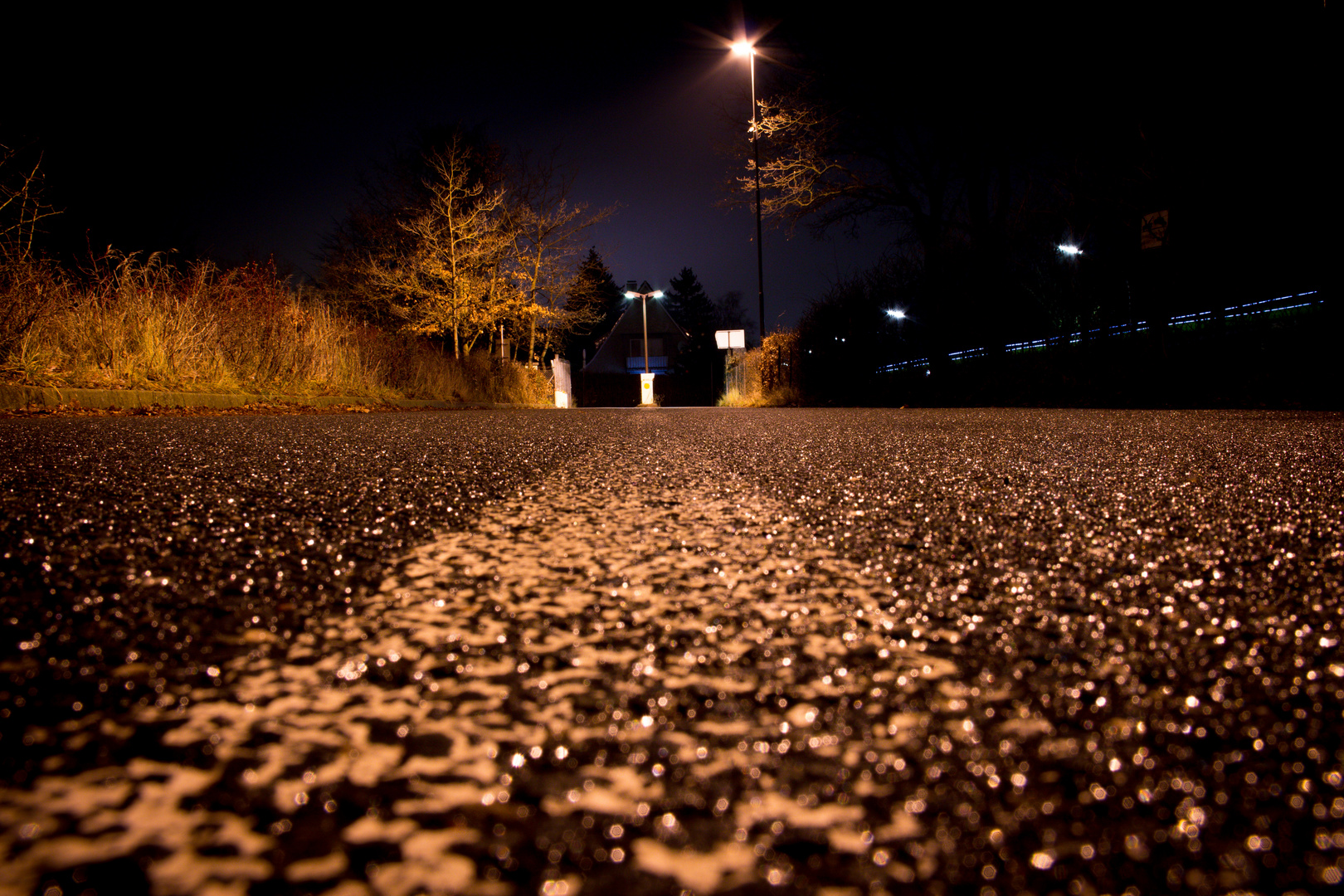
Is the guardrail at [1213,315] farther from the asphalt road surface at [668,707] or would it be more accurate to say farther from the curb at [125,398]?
the curb at [125,398]

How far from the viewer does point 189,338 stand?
8555mm

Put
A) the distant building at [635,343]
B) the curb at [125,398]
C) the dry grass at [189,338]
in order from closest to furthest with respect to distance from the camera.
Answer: the curb at [125,398] → the dry grass at [189,338] → the distant building at [635,343]

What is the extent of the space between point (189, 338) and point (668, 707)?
33.1ft

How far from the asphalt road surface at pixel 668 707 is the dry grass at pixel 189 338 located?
771 cm

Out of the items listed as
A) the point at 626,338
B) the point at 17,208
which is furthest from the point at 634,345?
the point at 17,208

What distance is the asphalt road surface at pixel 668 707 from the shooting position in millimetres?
371

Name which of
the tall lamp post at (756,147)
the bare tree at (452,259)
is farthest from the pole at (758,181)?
the bare tree at (452,259)

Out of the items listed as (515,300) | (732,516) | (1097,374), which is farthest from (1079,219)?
(732,516)

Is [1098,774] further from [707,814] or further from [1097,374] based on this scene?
[1097,374]

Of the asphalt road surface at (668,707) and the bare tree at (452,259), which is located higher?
the bare tree at (452,259)

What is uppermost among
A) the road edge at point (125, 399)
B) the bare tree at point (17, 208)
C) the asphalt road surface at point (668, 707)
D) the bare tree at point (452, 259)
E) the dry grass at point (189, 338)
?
the bare tree at point (452, 259)

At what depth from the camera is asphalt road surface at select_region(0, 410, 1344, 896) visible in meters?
0.37

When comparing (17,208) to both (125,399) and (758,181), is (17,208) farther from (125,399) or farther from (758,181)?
(758,181)

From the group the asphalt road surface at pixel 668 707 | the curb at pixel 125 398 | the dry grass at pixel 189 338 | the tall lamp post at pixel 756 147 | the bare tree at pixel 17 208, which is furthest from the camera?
the tall lamp post at pixel 756 147
